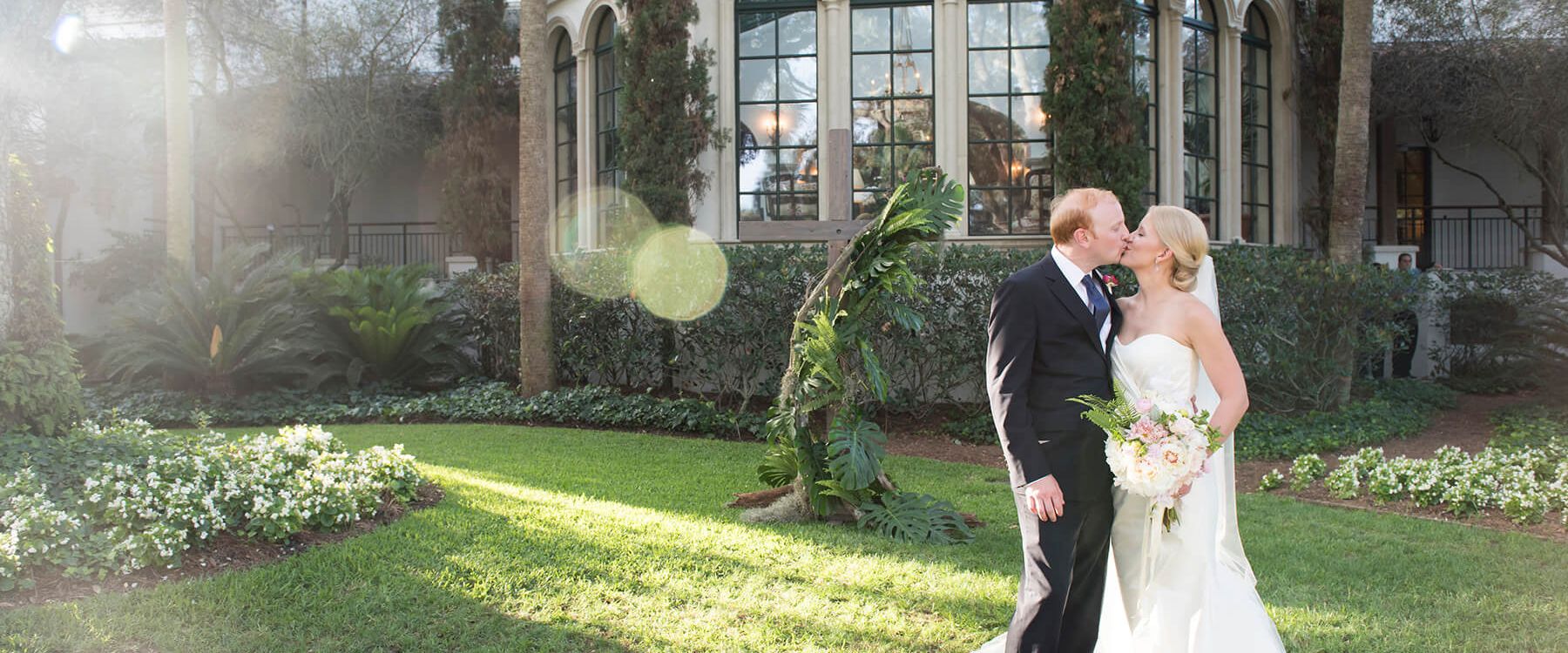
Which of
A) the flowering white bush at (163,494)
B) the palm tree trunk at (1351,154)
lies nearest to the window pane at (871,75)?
the palm tree trunk at (1351,154)

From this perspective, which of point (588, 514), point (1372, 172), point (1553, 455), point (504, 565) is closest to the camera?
point (504, 565)

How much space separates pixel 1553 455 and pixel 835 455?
19.8 ft

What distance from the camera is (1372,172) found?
18062 millimetres

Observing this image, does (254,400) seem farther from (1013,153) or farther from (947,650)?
(947,650)

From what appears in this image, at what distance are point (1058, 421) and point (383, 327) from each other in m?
11.0

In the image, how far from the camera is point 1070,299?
340cm

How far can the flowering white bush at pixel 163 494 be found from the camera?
194 inches

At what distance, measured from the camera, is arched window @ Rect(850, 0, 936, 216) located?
12.4m

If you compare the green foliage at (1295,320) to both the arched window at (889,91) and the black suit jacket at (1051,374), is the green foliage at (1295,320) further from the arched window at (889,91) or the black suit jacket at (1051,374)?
the black suit jacket at (1051,374)

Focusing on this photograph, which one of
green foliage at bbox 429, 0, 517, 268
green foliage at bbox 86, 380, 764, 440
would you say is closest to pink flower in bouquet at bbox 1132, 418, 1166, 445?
green foliage at bbox 86, 380, 764, 440

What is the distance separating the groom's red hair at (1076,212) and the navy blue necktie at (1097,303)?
0.16 m

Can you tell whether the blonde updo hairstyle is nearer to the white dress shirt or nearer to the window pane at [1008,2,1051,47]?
the white dress shirt

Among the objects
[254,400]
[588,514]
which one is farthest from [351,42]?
[588,514]

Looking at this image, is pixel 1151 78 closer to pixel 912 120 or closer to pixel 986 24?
pixel 986 24
